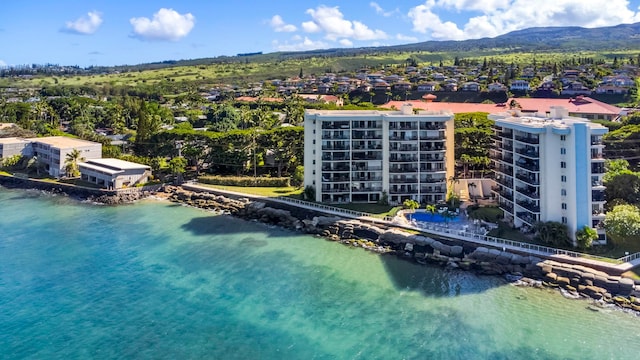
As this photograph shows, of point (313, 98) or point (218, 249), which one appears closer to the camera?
point (218, 249)

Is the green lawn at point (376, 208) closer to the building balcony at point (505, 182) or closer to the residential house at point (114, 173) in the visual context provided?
the building balcony at point (505, 182)

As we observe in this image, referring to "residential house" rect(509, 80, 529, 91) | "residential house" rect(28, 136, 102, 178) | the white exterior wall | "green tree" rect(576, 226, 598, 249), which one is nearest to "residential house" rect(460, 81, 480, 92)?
"residential house" rect(509, 80, 529, 91)

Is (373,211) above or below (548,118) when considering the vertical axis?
below

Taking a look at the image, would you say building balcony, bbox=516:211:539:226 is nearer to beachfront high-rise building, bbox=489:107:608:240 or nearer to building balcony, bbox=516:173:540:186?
beachfront high-rise building, bbox=489:107:608:240

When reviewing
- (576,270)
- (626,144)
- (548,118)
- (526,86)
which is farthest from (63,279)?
(526,86)

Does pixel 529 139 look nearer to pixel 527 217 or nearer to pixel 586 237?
pixel 527 217

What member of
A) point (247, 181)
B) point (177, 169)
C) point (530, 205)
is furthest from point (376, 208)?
point (177, 169)

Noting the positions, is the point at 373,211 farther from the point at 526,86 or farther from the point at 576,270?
the point at 526,86
